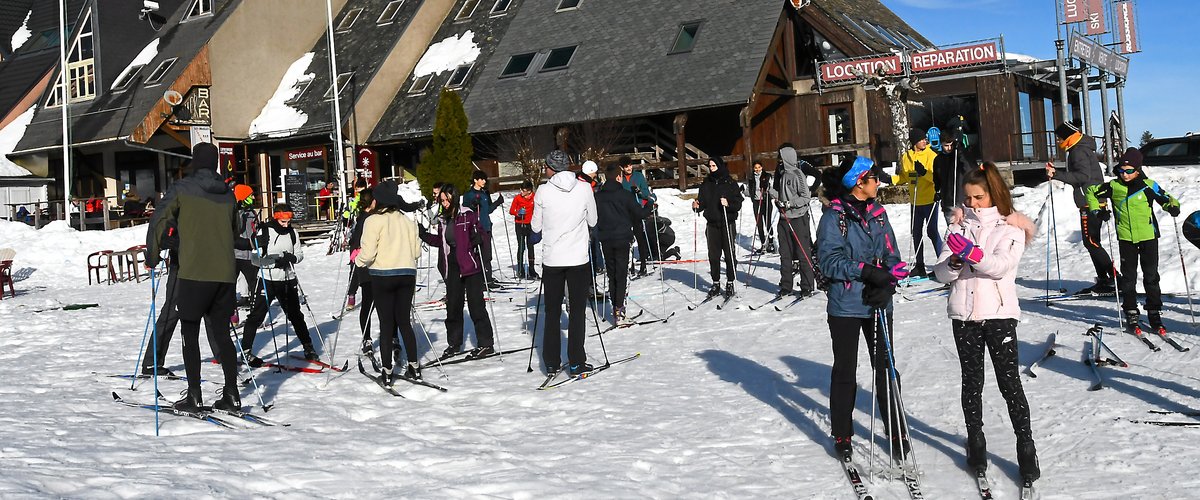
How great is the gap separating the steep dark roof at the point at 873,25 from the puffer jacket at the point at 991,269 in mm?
23930

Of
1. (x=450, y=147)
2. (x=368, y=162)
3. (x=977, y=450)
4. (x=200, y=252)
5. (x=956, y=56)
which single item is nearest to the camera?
(x=977, y=450)

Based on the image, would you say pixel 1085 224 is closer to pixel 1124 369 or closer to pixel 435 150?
pixel 1124 369

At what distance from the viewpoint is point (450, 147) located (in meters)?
27.5

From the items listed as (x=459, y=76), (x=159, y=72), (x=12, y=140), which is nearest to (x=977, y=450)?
(x=459, y=76)

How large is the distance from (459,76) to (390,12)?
192 inches

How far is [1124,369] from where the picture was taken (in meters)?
7.76

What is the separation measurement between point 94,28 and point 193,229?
30500 millimetres

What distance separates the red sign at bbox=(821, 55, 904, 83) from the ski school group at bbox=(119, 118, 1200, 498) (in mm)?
12256

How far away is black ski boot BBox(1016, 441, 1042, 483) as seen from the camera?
548cm

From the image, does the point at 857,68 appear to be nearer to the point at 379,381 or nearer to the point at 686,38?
the point at 686,38

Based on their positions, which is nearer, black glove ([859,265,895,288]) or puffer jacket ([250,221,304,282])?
Result: black glove ([859,265,895,288])

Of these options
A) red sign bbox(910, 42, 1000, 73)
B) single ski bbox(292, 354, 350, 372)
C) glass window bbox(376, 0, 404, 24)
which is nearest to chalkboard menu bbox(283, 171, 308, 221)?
glass window bbox(376, 0, 404, 24)

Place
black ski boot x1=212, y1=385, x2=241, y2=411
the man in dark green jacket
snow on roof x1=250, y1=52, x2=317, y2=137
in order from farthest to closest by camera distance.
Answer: snow on roof x1=250, y1=52, x2=317, y2=137 < black ski boot x1=212, y1=385, x2=241, y2=411 < the man in dark green jacket

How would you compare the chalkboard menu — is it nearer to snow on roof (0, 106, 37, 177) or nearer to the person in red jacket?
snow on roof (0, 106, 37, 177)
